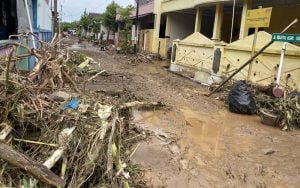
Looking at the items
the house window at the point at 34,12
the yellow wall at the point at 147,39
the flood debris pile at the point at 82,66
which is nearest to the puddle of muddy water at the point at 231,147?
the flood debris pile at the point at 82,66

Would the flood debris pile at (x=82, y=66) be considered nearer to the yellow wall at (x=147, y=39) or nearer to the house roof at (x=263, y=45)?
the house roof at (x=263, y=45)

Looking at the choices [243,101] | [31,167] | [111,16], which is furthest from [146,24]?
[31,167]

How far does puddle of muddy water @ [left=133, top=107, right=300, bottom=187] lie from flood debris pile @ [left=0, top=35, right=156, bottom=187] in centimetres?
128

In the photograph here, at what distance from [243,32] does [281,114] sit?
8759 mm

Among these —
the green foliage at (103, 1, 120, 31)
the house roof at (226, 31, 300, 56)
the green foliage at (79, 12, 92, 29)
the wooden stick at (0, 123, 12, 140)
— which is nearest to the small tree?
the green foliage at (103, 1, 120, 31)

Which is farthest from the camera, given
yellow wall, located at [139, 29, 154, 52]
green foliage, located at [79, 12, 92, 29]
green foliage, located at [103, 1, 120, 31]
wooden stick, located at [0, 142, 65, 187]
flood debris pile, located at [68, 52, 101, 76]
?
green foliage, located at [79, 12, 92, 29]

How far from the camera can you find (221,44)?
44.8ft

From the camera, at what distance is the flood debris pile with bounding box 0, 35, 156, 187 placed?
3.47 metres

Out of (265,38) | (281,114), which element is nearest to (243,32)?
(265,38)

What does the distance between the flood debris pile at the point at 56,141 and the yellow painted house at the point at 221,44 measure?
7.67 m

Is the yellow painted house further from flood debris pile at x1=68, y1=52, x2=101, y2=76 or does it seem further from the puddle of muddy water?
flood debris pile at x1=68, y1=52, x2=101, y2=76

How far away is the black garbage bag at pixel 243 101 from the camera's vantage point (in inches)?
355

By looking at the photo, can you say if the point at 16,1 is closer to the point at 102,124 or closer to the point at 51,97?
the point at 51,97

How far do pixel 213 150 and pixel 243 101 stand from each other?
338cm
